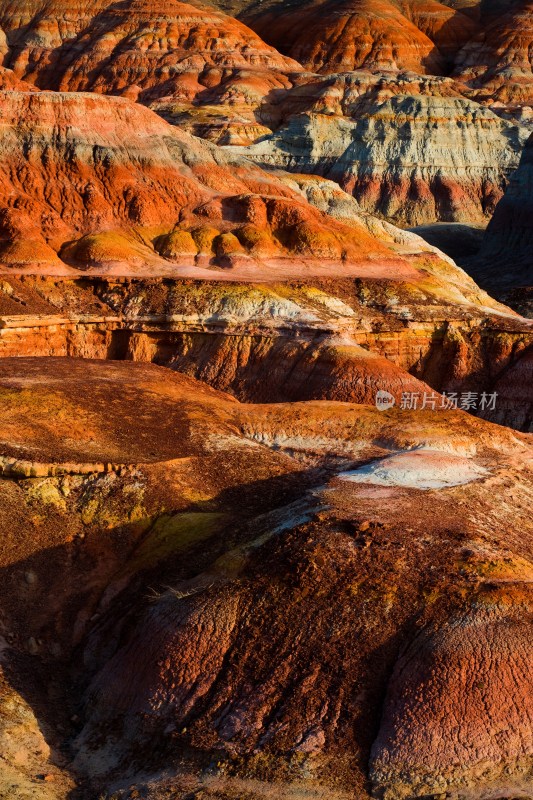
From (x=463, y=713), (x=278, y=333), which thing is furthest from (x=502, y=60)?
(x=463, y=713)

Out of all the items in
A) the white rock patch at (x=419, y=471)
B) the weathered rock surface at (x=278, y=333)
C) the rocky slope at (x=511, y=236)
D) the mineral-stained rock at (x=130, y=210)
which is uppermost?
the white rock patch at (x=419, y=471)

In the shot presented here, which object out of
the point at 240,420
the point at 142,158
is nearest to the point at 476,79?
the point at 142,158

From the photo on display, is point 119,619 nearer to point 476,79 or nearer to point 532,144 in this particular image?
point 532,144

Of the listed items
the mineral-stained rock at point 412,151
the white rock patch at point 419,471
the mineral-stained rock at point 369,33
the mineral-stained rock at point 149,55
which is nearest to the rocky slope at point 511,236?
the mineral-stained rock at point 412,151

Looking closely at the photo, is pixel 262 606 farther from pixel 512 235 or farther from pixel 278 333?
pixel 512 235

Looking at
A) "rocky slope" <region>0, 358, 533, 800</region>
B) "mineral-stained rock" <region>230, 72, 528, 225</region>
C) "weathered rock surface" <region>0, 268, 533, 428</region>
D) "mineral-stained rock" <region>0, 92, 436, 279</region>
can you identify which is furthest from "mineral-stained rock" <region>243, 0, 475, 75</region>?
"rocky slope" <region>0, 358, 533, 800</region>

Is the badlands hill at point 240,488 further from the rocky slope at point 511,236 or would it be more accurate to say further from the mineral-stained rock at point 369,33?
the mineral-stained rock at point 369,33
